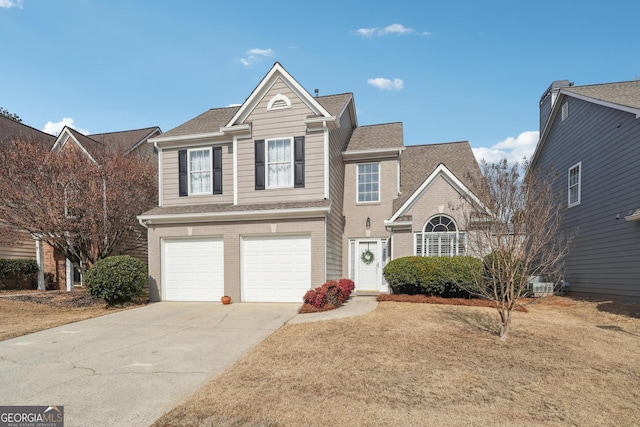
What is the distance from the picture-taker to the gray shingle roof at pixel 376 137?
47.9 feet

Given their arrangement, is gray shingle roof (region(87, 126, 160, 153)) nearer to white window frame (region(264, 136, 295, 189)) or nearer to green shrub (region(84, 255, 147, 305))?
green shrub (region(84, 255, 147, 305))

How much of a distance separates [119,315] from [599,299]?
636 inches

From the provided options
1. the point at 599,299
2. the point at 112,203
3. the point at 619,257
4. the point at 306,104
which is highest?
the point at 306,104

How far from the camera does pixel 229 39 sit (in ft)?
35.7

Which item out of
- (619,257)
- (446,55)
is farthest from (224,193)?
(619,257)

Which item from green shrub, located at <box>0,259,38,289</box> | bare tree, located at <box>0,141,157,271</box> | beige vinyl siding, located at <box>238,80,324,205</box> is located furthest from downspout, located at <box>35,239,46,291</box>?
beige vinyl siding, located at <box>238,80,324,205</box>

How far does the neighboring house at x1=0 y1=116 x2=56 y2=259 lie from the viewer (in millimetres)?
15048

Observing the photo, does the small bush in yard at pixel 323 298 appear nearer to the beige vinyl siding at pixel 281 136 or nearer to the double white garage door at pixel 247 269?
the double white garage door at pixel 247 269

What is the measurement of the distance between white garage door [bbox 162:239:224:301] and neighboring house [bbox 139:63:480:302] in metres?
0.04

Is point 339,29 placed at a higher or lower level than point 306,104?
higher

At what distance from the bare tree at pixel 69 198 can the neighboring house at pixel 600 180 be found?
738 inches

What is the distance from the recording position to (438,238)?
12742 mm

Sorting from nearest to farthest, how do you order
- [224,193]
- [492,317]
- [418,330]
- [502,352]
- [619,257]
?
[502,352]
[418,330]
[492,317]
[619,257]
[224,193]

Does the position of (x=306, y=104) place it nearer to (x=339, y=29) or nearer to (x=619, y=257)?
(x=339, y=29)
